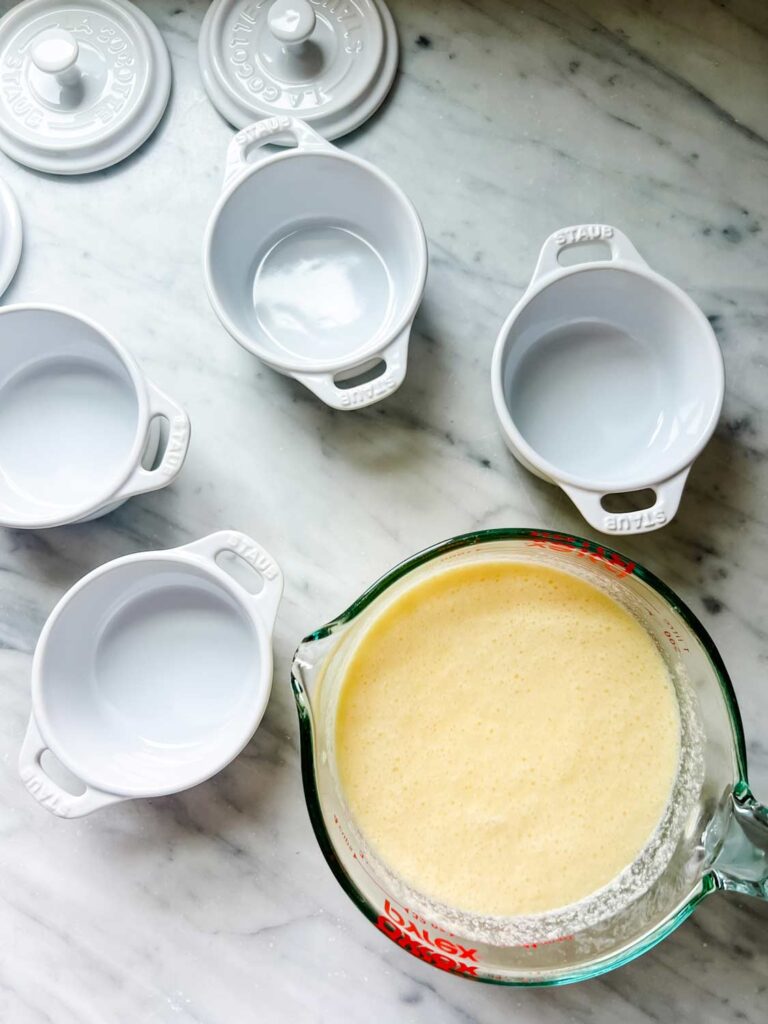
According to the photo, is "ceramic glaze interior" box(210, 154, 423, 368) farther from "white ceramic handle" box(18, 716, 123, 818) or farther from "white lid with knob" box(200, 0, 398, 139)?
"white ceramic handle" box(18, 716, 123, 818)

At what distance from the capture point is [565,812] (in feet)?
3.41

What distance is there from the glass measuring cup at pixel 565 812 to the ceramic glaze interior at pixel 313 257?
1.08ft

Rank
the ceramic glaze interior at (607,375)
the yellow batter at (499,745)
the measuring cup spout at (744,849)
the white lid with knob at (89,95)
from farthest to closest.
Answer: the white lid with knob at (89,95), the ceramic glaze interior at (607,375), the yellow batter at (499,745), the measuring cup spout at (744,849)

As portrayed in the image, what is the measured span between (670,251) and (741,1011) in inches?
34.9

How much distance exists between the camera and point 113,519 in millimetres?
1225

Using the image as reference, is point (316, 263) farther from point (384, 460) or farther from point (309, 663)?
point (309, 663)

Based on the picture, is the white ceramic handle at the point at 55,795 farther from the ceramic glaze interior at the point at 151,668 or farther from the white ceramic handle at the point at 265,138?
the white ceramic handle at the point at 265,138

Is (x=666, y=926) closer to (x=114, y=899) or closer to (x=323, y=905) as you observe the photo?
(x=323, y=905)

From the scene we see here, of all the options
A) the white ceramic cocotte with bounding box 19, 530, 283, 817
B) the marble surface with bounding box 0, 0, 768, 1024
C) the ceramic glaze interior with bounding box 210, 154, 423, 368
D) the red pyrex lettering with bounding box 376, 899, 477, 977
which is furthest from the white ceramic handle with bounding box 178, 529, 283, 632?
the red pyrex lettering with bounding box 376, 899, 477, 977

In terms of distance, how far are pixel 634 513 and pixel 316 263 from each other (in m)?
0.50

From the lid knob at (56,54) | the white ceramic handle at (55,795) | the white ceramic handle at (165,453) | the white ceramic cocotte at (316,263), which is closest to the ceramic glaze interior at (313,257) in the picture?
the white ceramic cocotte at (316,263)

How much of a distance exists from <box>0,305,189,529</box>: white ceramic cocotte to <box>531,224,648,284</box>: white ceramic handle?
46cm

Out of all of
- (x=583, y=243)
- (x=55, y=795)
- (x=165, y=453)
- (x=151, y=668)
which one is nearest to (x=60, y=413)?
(x=165, y=453)

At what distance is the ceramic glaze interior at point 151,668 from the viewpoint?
1.14 m
